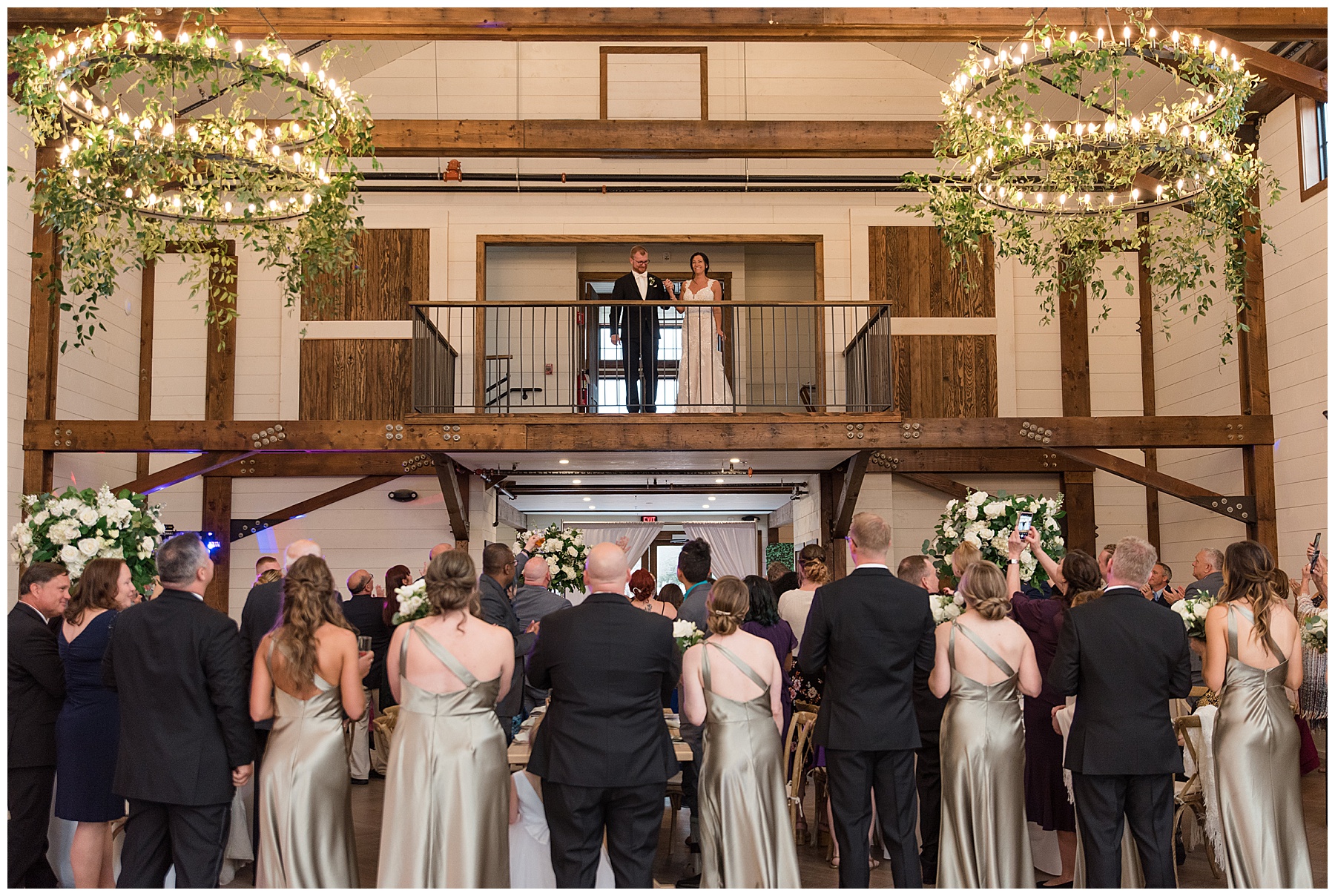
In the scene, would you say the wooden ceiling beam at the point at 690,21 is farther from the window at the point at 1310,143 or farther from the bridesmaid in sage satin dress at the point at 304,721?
the bridesmaid in sage satin dress at the point at 304,721

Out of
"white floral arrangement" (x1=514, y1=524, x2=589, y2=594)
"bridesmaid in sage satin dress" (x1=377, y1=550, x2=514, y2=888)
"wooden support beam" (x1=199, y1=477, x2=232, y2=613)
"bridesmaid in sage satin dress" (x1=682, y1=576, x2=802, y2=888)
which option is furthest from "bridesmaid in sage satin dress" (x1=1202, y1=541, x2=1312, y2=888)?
"wooden support beam" (x1=199, y1=477, x2=232, y2=613)

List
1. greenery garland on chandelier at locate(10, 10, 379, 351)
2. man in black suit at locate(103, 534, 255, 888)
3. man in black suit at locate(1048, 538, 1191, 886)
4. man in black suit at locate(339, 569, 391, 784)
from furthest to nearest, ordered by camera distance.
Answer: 1. man in black suit at locate(339, 569, 391, 784)
2. greenery garland on chandelier at locate(10, 10, 379, 351)
3. man in black suit at locate(1048, 538, 1191, 886)
4. man in black suit at locate(103, 534, 255, 888)

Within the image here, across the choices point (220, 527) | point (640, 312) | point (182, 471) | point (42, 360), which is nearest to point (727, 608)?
point (640, 312)

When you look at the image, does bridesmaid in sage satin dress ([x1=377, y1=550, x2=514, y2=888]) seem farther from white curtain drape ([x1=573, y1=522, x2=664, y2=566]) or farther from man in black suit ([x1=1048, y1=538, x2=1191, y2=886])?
white curtain drape ([x1=573, y1=522, x2=664, y2=566])

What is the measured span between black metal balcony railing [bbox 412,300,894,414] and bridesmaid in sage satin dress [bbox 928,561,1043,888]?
5337 millimetres

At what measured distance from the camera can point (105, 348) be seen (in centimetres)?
1117

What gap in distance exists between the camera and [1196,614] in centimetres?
518

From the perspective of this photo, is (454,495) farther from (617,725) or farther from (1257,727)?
(1257,727)

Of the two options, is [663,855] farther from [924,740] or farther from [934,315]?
[934,315]

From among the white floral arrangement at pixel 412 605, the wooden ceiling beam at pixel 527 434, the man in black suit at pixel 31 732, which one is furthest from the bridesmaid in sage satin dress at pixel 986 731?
the wooden ceiling beam at pixel 527 434

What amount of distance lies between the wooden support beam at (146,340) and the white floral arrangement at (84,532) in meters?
5.47

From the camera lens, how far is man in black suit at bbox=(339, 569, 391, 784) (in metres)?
7.00

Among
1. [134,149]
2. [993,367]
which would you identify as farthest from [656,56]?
[134,149]

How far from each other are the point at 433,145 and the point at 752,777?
668cm
